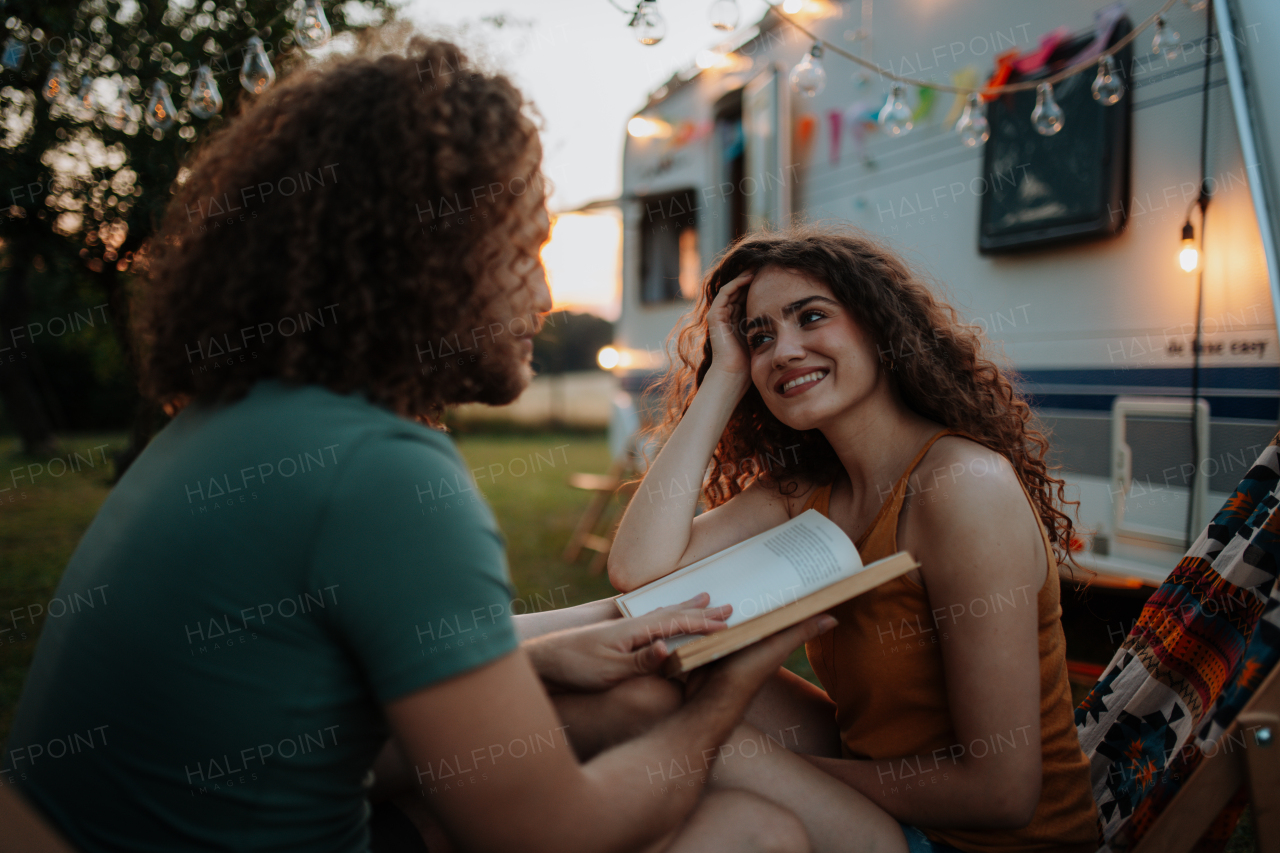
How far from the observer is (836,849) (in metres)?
1.31

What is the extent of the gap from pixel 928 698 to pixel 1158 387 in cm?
196

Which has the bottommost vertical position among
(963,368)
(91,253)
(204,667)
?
(204,667)

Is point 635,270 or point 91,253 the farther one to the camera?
point 635,270

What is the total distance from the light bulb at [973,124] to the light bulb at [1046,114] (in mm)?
225

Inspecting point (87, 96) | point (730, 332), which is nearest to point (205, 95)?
point (87, 96)

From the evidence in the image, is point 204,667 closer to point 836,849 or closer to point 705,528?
point 836,849

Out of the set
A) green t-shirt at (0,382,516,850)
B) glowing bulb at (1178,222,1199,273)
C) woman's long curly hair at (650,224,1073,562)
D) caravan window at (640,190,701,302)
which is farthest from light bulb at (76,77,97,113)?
glowing bulb at (1178,222,1199,273)

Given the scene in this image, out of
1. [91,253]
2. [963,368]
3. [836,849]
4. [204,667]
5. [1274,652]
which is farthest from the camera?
[91,253]

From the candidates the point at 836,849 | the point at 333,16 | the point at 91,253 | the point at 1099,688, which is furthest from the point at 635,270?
the point at 836,849

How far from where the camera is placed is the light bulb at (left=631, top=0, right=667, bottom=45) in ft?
7.55

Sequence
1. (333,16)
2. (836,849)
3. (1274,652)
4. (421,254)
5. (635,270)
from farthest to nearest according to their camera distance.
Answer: (635,270)
(333,16)
(836,849)
(1274,652)
(421,254)

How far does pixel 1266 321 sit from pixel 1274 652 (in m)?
1.68

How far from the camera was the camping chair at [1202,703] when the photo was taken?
117 centimetres

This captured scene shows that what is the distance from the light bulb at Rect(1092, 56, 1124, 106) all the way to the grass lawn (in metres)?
1.76
